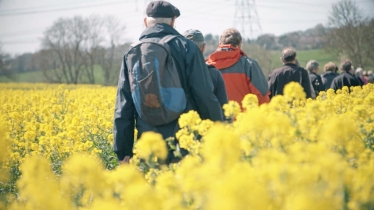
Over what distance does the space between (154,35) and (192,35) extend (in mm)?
794

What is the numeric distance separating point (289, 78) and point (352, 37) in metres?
30.4

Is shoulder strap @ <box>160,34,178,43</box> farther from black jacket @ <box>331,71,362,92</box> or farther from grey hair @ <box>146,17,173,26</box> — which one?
black jacket @ <box>331,71,362,92</box>

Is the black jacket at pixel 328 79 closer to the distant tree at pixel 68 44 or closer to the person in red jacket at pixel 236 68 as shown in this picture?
the person in red jacket at pixel 236 68

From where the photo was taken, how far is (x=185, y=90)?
3514mm

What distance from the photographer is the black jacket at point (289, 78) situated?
5660 millimetres

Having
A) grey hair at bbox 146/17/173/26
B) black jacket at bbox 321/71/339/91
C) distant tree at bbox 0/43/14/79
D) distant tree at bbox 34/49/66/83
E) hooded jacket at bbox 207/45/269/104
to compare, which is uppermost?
grey hair at bbox 146/17/173/26

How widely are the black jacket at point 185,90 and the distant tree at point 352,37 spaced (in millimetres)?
32004

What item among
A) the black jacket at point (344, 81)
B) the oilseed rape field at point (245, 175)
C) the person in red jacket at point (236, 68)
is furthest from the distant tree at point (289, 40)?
the oilseed rape field at point (245, 175)

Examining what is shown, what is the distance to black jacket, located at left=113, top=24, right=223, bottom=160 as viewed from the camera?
3418 mm

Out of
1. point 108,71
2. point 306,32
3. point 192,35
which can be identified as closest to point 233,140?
point 192,35

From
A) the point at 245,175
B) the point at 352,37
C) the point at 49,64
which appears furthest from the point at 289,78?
the point at 49,64

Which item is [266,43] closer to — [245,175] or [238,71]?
[238,71]

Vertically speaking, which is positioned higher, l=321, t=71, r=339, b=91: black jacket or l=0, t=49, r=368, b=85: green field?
l=321, t=71, r=339, b=91: black jacket

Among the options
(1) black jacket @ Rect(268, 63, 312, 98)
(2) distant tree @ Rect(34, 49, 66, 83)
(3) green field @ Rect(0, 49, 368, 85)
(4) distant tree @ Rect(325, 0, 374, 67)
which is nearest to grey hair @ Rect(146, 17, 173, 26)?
(1) black jacket @ Rect(268, 63, 312, 98)
